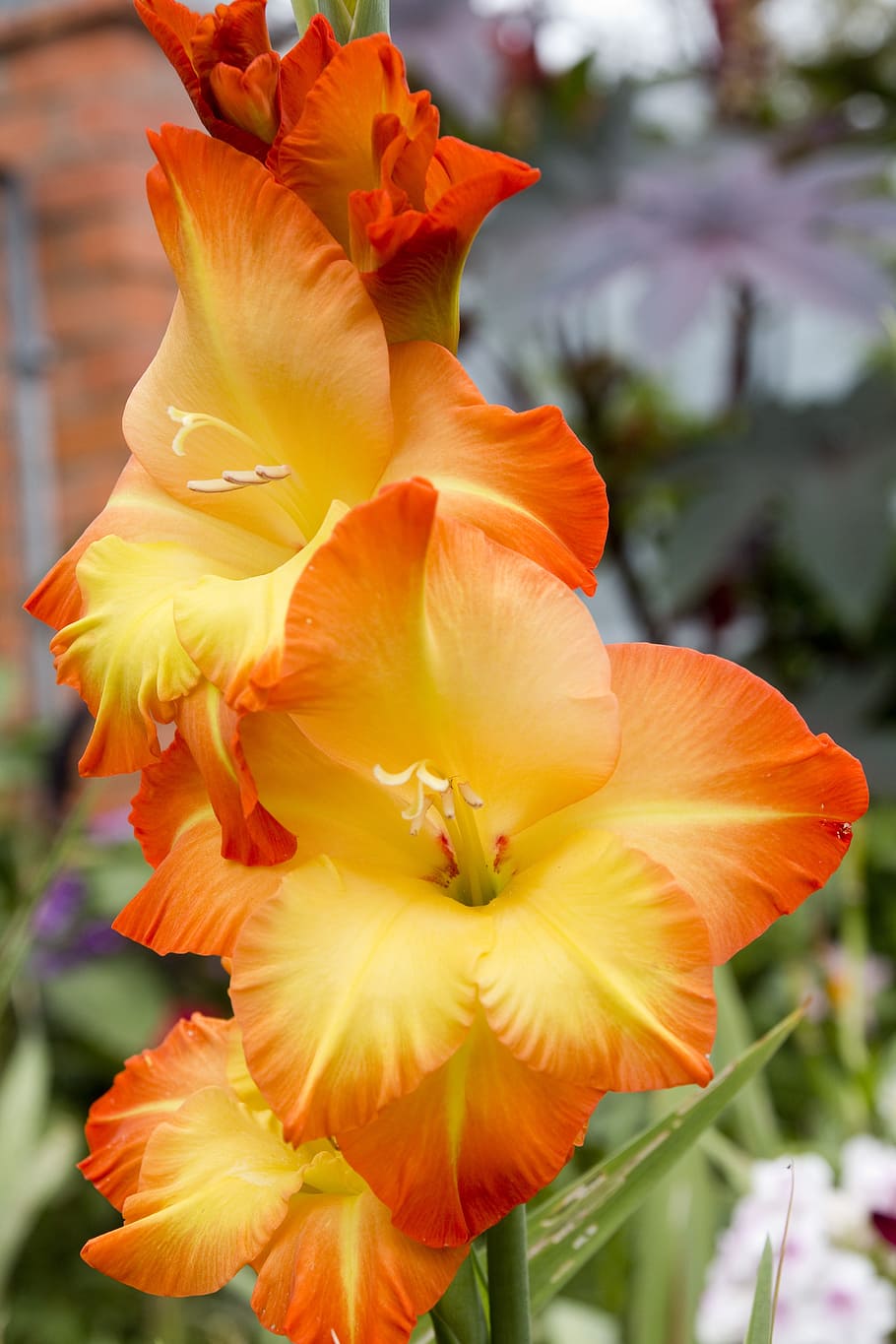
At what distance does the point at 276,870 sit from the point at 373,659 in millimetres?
64

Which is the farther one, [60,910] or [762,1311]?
[60,910]

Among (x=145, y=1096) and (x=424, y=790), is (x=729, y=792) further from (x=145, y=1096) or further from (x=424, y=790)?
(x=145, y=1096)

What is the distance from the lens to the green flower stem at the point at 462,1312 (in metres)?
0.33

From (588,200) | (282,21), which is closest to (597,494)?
(588,200)

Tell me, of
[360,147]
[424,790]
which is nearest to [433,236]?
[360,147]

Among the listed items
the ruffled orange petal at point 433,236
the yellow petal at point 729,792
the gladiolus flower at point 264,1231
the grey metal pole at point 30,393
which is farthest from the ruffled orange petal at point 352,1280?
the grey metal pole at point 30,393

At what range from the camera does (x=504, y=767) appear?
0.31 meters

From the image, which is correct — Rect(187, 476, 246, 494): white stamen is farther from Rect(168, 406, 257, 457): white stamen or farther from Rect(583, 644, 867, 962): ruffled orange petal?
Rect(583, 644, 867, 962): ruffled orange petal

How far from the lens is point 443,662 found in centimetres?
29

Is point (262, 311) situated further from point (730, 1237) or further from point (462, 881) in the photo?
point (730, 1237)

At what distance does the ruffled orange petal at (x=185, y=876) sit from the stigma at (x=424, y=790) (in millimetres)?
38

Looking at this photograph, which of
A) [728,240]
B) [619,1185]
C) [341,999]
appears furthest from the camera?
[728,240]

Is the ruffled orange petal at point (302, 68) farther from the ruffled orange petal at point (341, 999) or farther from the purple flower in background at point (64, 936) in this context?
the purple flower in background at point (64, 936)

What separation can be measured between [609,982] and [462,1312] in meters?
0.12
